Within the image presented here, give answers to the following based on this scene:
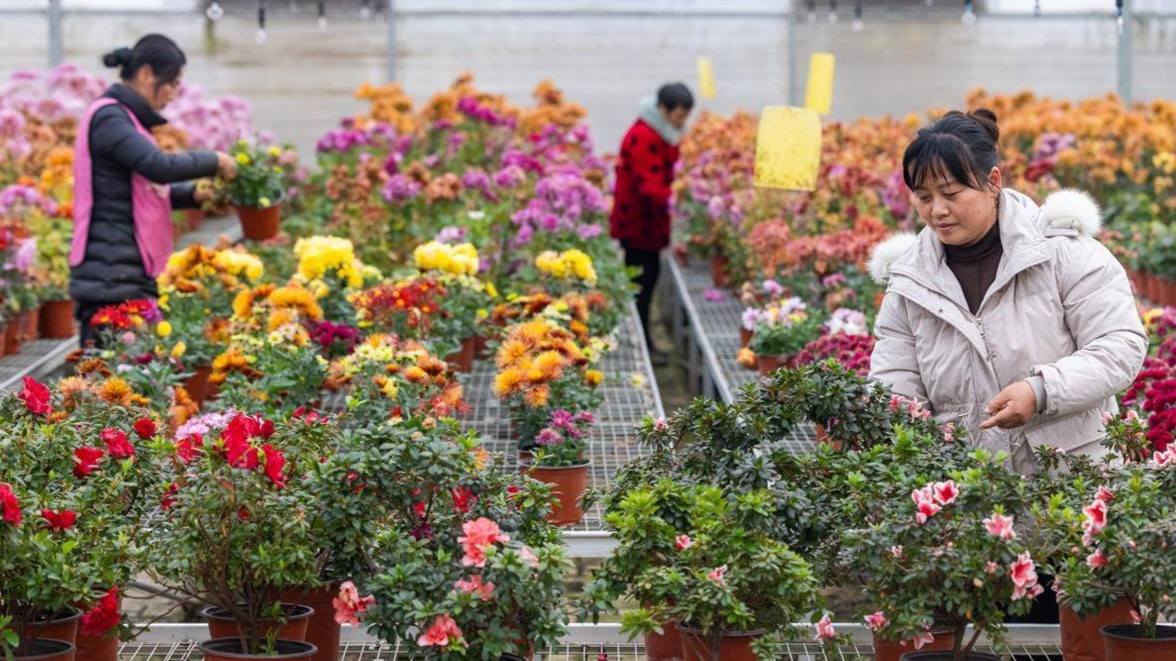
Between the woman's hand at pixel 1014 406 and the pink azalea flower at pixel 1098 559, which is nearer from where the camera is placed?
the pink azalea flower at pixel 1098 559

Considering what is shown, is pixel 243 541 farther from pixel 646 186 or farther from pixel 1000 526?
pixel 646 186

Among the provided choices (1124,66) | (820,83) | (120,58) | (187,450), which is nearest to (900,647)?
(187,450)

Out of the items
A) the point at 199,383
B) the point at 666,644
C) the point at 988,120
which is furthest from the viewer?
the point at 199,383

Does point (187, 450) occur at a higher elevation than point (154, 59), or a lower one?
lower

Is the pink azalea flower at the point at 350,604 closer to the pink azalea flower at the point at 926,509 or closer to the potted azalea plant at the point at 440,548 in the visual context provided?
the potted azalea plant at the point at 440,548

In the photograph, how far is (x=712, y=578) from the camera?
7.87 feet

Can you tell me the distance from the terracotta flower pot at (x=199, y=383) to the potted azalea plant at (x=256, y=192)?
1.53 meters

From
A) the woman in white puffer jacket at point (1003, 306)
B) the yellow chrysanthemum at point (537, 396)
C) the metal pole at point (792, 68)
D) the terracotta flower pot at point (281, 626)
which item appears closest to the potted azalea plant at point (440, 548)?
the terracotta flower pot at point (281, 626)

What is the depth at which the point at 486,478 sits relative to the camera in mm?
2635

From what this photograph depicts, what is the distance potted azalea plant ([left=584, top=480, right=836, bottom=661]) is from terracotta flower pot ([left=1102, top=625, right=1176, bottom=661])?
Answer: 0.44m

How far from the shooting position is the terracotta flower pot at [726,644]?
2.49 m

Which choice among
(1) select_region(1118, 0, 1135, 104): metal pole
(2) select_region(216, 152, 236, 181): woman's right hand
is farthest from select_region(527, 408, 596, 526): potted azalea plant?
(1) select_region(1118, 0, 1135, 104): metal pole

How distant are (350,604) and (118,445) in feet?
2.30

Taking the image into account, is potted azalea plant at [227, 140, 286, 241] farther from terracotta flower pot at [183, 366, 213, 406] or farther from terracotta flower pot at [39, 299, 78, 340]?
terracotta flower pot at [183, 366, 213, 406]
